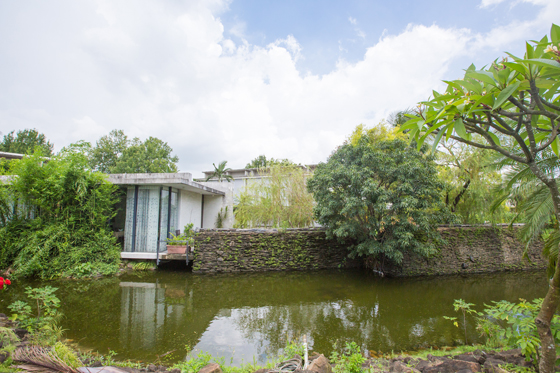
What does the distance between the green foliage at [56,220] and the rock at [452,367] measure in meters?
9.08

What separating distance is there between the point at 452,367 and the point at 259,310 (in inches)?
155

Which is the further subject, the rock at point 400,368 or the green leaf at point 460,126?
the rock at point 400,368

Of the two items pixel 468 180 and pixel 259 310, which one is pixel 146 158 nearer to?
pixel 259 310

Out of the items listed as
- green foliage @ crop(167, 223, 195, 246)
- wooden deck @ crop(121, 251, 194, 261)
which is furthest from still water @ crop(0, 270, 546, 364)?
green foliage @ crop(167, 223, 195, 246)

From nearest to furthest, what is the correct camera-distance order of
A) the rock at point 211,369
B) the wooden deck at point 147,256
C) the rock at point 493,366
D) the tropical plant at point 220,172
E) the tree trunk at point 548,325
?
1. the tree trunk at point 548,325
2. the rock at point 493,366
3. the rock at point 211,369
4. the wooden deck at point 147,256
5. the tropical plant at point 220,172

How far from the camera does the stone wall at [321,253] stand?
969 cm

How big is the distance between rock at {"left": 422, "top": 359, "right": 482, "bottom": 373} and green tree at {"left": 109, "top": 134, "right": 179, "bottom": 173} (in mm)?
28479

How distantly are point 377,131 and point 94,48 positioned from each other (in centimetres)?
950

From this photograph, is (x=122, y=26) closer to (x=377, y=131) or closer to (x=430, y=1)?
(x=430, y=1)

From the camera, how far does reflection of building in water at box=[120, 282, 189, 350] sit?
4.35m

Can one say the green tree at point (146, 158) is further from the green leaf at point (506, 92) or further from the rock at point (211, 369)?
the green leaf at point (506, 92)

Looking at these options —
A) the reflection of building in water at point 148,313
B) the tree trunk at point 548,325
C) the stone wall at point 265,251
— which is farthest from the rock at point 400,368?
the stone wall at point 265,251

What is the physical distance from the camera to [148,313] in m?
5.55

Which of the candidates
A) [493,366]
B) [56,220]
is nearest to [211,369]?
[493,366]
